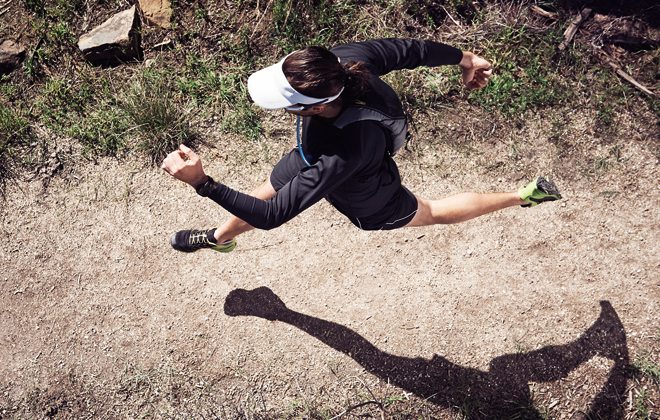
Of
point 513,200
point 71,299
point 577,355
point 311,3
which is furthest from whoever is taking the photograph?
point 311,3

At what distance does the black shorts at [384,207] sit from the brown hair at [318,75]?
777 mm

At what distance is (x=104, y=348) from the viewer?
4242 millimetres

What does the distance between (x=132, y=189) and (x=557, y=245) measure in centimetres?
315

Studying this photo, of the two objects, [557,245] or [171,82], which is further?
[171,82]

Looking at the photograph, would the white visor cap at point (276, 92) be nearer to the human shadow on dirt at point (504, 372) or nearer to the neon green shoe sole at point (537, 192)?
the neon green shoe sole at point (537, 192)

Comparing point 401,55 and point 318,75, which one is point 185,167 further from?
point 401,55

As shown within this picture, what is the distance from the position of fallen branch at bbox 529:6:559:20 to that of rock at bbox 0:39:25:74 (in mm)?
4065

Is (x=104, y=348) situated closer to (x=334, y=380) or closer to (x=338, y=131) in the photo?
(x=334, y=380)

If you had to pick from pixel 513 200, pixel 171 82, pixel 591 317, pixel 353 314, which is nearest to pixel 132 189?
pixel 171 82

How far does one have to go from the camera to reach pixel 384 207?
129 inches

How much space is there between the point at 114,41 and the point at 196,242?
183 cm

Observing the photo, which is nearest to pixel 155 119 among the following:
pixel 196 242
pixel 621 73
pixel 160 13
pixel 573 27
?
pixel 160 13

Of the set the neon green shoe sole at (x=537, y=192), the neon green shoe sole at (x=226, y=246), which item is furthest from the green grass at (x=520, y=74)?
the neon green shoe sole at (x=226, y=246)

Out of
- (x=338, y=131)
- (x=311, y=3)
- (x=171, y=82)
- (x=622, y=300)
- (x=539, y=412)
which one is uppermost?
(x=338, y=131)
